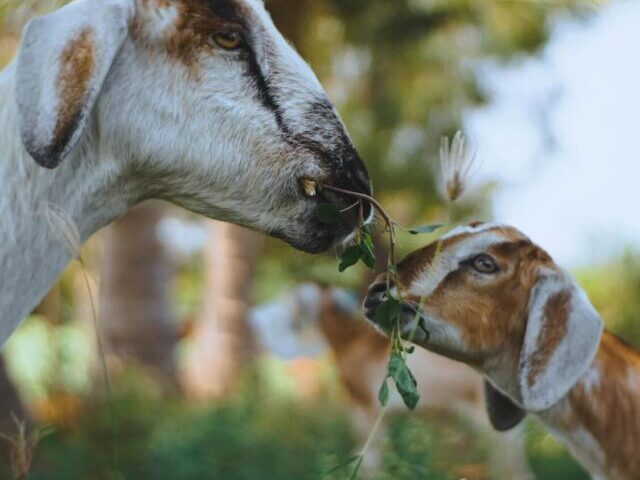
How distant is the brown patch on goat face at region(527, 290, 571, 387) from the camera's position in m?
4.23

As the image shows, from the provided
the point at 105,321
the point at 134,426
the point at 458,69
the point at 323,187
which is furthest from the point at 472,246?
the point at 458,69

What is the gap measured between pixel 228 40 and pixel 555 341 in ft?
5.72

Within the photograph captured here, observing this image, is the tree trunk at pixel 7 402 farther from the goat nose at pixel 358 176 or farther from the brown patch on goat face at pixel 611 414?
the goat nose at pixel 358 176

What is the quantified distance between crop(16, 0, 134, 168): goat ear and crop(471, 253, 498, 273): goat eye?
5.81 feet

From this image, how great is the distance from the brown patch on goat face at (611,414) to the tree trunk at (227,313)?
318 inches

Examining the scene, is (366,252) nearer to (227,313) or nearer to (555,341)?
(555,341)

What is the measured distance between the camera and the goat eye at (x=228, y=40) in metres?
3.14

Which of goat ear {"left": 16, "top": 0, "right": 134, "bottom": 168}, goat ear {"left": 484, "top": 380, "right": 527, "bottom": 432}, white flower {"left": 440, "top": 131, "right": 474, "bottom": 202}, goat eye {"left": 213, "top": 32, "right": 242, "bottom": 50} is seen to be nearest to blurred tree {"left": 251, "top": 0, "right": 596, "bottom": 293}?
goat ear {"left": 484, "top": 380, "right": 527, "bottom": 432}

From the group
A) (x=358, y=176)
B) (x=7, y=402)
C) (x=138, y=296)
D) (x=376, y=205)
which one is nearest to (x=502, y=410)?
(x=376, y=205)

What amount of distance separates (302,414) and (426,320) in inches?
261

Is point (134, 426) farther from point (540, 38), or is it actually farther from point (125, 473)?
point (540, 38)

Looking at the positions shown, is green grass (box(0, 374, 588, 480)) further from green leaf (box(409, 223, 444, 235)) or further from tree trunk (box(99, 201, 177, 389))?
green leaf (box(409, 223, 444, 235))

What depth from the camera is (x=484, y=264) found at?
4.29 meters

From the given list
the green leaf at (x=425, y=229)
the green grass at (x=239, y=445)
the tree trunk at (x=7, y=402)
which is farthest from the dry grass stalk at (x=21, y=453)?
the tree trunk at (x=7, y=402)
